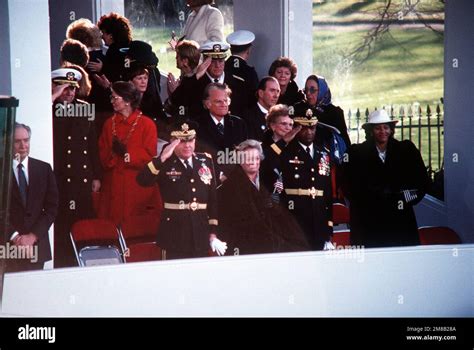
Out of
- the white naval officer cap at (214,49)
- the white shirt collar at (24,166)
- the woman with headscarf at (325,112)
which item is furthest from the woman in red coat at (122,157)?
the woman with headscarf at (325,112)

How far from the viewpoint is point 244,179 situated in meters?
6.48

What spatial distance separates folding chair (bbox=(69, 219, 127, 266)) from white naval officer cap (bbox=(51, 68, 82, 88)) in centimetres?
61

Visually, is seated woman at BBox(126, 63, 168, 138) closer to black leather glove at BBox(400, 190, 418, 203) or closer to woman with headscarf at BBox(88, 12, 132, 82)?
woman with headscarf at BBox(88, 12, 132, 82)

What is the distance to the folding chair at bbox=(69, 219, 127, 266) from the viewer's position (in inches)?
249

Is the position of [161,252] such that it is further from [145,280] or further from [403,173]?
[403,173]

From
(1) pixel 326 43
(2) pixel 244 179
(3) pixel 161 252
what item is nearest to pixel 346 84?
(1) pixel 326 43

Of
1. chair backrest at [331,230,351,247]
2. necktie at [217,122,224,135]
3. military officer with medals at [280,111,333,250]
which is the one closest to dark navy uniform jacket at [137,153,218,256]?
necktie at [217,122,224,135]

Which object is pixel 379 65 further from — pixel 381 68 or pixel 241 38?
pixel 241 38

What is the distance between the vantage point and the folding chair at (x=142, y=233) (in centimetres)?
643

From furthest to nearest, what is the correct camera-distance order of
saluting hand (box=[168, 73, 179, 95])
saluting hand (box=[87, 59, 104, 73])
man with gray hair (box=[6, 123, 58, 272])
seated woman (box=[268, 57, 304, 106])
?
seated woman (box=[268, 57, 304, 106]) → saluting hand (box=[168, 73, 179, 95]) → saluting hand (box=[87, 59, 104, 73]) → man with gray hair (box=[6, 123, 58, 272])

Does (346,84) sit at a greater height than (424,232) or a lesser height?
greater

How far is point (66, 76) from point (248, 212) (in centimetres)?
100

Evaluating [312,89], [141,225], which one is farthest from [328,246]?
[141,225]
